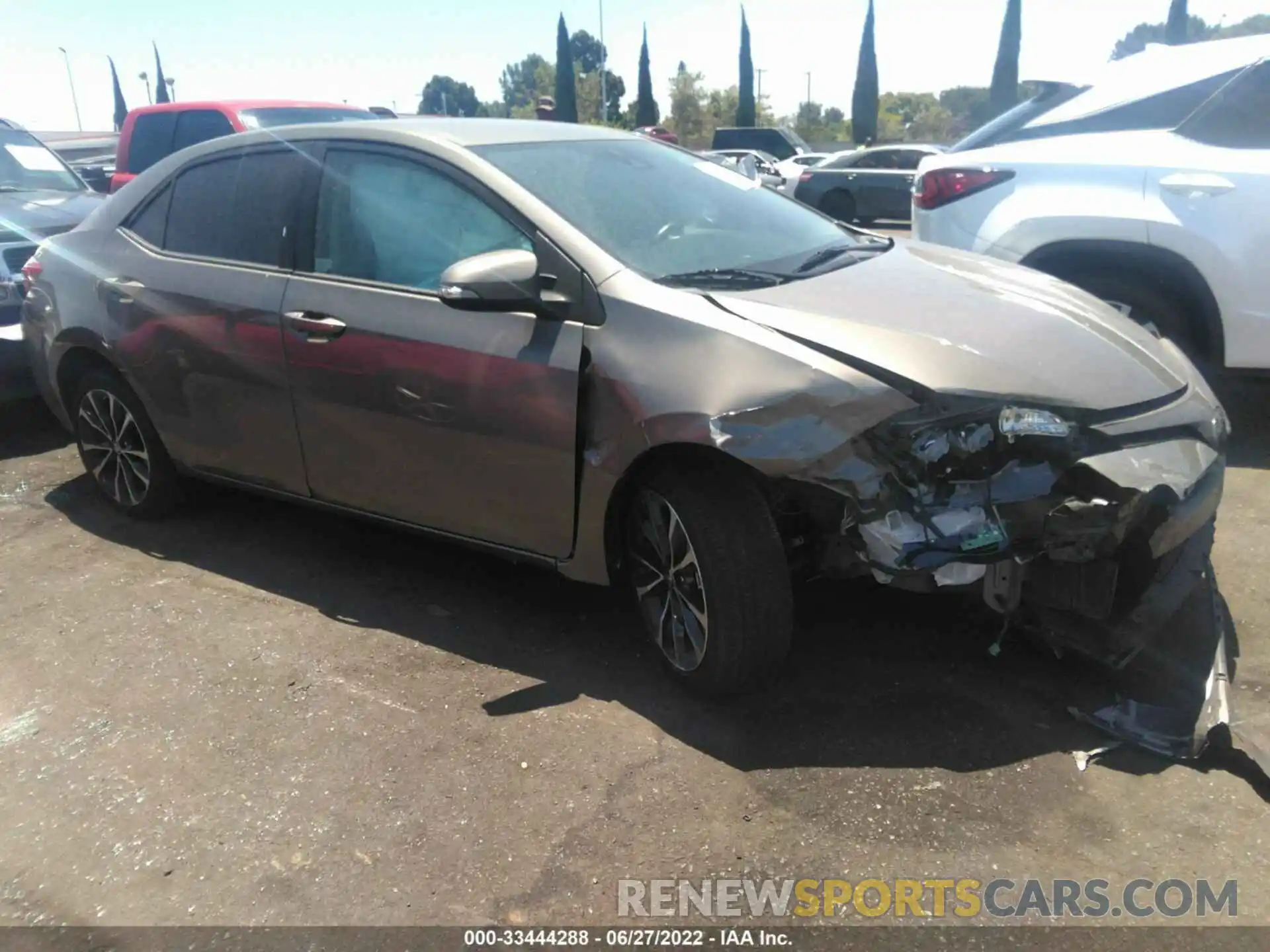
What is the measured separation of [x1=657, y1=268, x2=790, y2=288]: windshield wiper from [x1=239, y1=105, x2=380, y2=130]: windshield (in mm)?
5989

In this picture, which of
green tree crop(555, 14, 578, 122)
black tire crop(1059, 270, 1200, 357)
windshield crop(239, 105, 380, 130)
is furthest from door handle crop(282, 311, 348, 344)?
green tree crop(555, 14, 578, 122)

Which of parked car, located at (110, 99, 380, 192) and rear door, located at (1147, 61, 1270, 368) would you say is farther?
parked car, located at (110, 99, 380, 192)

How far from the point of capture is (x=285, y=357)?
12.1 feet

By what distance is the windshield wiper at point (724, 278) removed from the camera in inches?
120

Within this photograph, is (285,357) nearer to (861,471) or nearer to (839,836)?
(861,471)

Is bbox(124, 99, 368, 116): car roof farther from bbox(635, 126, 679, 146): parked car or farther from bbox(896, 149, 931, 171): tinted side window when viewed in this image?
bbox(896, 149, 931, 171): tinted side window

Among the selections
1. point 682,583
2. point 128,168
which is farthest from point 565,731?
point 128,168

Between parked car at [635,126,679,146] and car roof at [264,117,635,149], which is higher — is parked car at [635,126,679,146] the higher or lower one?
the lower one

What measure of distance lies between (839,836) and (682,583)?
83 centimetres

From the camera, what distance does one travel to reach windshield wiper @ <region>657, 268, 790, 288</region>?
3047 millimetres

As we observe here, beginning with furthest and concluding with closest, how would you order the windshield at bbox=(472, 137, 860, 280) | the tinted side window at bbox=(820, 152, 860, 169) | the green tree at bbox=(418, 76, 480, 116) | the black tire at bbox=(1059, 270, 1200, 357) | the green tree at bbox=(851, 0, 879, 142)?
the green tree at bbox=(418, 76, 480, 116) < the green tree at bbox=(851, 0, 879, 142) < the tinted side window at bbox=(820, 152, 860, 169) < the black tire at bbox=(1059, 270, 1200, 357) < the windshield at bbox=(472, 137, 860, 280)

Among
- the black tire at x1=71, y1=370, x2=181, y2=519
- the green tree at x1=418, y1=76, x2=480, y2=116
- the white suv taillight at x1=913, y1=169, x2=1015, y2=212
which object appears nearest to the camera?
the black tire at x1=71, y1=370, x2=181, y2=519

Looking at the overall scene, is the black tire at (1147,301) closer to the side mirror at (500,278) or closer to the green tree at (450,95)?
the side mirror at (500,278)

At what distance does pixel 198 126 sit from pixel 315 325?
20.7ft
